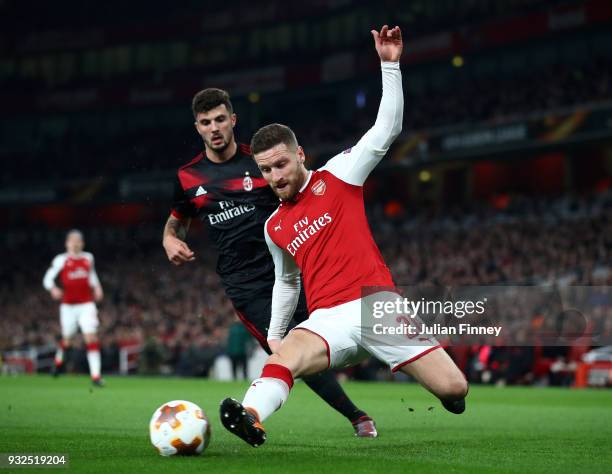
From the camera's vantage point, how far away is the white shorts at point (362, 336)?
5.93 metres

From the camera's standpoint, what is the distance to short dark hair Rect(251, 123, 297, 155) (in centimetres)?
608

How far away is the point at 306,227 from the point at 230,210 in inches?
67.6

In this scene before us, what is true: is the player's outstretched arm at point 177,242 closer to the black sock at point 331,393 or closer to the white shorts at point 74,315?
the black sock at point 331,393

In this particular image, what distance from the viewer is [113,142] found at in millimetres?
46625

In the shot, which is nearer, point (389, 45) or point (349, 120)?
point (389, 45)

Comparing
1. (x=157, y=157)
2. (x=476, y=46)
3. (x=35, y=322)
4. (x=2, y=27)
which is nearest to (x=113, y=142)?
(x=157, y=157)

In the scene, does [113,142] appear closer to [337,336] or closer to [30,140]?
[30,140]

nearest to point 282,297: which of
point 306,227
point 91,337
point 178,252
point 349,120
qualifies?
point 306,227

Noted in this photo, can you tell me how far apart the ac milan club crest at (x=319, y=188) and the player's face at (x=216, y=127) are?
145 cm

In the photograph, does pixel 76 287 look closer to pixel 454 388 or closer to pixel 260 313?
pixel 260 313

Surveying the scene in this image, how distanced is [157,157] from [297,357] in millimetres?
38130

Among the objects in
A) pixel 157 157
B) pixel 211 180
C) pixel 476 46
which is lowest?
pixel 211 180

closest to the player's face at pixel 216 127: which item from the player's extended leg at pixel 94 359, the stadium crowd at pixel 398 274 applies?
the player's extended leg at pixel 94 359

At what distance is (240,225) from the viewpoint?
782 cm
